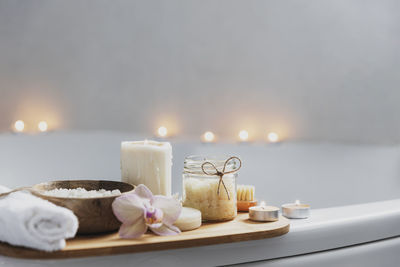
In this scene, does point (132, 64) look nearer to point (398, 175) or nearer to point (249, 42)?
point (249, 42)

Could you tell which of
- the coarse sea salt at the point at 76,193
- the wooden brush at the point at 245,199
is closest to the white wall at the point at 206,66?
the wooden brush at the point at 245,199

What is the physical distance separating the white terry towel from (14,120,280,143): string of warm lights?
1.40m

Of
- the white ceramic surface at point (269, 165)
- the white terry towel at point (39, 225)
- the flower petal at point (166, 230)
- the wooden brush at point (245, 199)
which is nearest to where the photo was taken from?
the white terry towel at point (39, 225)

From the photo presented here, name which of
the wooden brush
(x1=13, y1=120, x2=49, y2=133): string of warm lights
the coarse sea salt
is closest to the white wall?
(x1=13, y1=120, x2=49, y2=133): string of warm lights

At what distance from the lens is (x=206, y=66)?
211cm

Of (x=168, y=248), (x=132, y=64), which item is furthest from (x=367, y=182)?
(x=168, y=248)

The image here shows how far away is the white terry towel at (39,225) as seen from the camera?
0.64 meters

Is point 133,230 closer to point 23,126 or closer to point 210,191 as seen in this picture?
point 210,191

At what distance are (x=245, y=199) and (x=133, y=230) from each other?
0.34 meters

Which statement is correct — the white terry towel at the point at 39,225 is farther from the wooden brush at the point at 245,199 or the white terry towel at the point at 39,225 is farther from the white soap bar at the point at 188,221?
the wooden brush at the point at 245,199

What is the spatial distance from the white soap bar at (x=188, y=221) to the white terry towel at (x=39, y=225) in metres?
0.20

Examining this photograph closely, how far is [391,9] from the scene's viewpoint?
→ 220 cm

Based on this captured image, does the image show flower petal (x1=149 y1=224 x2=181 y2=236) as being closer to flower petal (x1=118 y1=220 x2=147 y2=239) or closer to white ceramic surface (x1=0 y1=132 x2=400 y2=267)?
flower petal (x1=118 y1=220 x2=147 y2=239)

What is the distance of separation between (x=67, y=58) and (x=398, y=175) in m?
1.71
